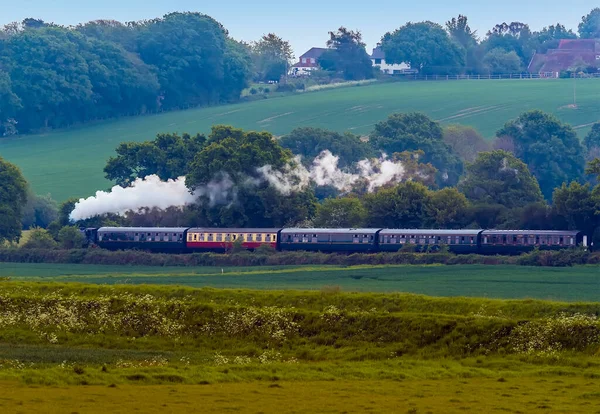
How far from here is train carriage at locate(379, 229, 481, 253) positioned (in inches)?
3767

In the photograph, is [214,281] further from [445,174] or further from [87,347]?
[445,174]

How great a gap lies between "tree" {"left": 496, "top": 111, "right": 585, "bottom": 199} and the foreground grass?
10996 centimetres

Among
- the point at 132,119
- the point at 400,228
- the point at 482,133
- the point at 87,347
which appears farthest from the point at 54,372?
the point at 132,119

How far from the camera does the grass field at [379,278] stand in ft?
231

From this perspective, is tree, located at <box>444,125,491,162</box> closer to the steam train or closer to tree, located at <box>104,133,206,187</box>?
tree, located at <box>104,133,206,187</box>

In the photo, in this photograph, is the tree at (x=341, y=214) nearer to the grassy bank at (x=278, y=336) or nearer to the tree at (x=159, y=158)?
the tree at (x=159, y=158)

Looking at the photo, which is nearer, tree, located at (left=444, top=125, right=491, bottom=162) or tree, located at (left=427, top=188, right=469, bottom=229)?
tree, located at (left=427, top=188, right=469, bottom=229)

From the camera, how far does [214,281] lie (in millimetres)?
78125

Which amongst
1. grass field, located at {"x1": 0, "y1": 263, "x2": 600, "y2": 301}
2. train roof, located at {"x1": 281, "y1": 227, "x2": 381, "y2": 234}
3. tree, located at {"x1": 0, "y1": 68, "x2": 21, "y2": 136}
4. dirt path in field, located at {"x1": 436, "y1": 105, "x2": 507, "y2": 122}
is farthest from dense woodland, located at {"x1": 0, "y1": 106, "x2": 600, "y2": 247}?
dirt path in field, located at {"x1": 436, "y1": 105, "x2": 507, "y2": 122}

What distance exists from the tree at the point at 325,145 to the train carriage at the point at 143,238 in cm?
4802

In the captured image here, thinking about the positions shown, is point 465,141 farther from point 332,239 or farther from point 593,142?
point 332,239

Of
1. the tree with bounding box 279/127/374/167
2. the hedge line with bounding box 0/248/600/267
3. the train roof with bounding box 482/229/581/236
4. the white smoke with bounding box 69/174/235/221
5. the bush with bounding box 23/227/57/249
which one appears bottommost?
the hedge line with bounding box 0/248/600/267

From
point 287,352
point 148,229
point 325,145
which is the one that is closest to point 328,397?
point 287,352

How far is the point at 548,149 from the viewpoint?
154875 millimetres
